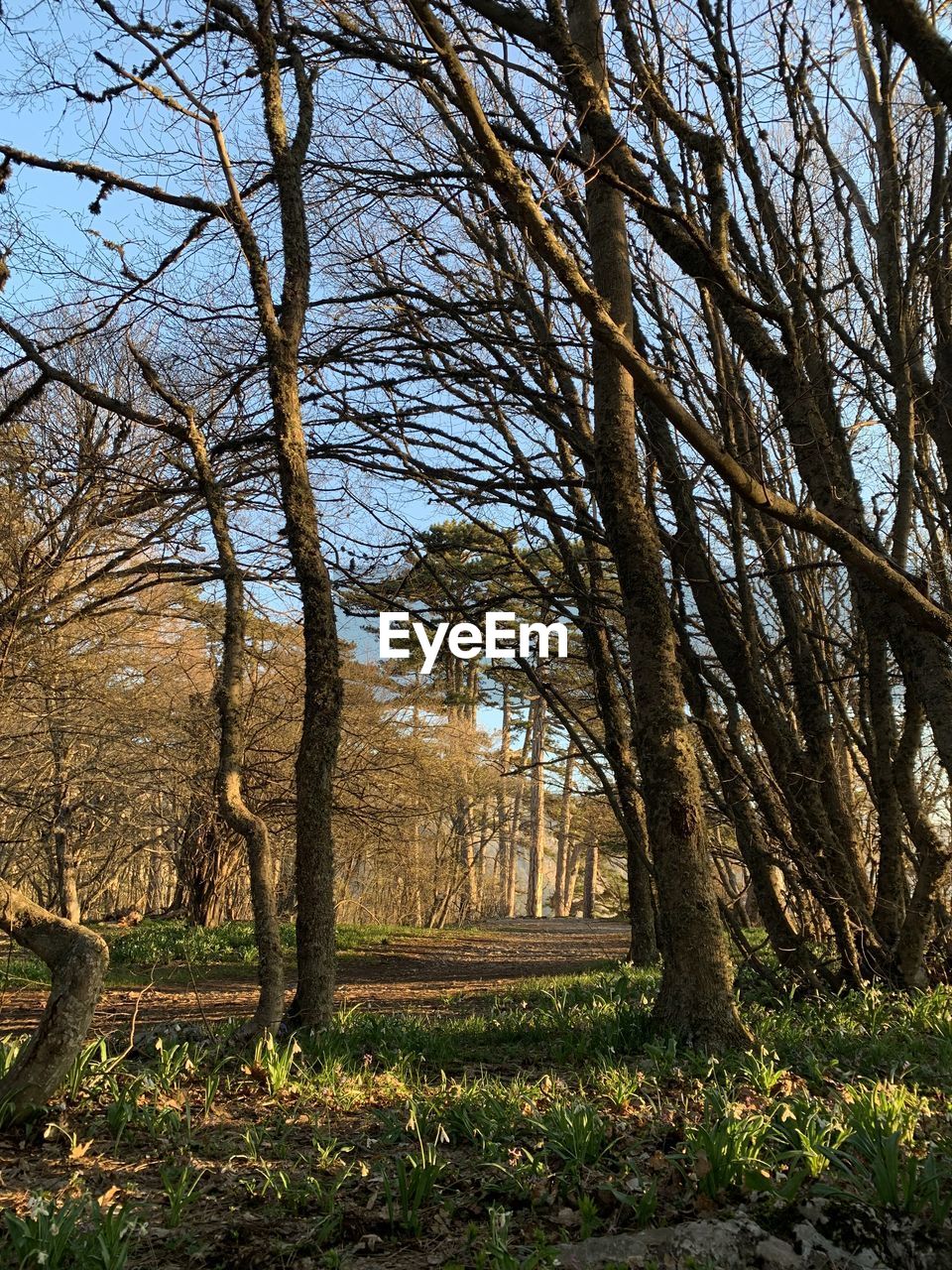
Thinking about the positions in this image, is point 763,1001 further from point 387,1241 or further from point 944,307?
point 944,307

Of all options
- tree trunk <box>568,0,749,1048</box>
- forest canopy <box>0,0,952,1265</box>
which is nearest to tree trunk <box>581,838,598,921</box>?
forest canopy <box>0,0,952,1265</box>

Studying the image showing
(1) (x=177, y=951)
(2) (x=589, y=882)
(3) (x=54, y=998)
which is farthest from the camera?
(2) (x=589, y=882)

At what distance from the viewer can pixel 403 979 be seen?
9922 millimetres

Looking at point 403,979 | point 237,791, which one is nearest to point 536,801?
point 403,979

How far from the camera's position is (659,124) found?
5.67 m

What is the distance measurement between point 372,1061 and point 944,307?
619 centimetres

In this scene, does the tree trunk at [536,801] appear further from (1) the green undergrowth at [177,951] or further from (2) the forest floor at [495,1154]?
(2) the forest floor at [495,1154]

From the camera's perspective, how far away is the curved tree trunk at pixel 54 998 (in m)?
3.02

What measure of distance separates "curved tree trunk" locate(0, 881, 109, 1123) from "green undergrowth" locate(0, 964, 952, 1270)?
0.15 m

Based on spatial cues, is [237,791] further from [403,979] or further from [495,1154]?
[403,979]

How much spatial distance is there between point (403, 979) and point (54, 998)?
7455 millimetres

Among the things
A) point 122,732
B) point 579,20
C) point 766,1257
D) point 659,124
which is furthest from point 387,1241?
point 122,732

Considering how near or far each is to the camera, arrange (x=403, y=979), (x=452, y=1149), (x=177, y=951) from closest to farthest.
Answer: (x=452, y=1149), (x=403, y=979), (x=177, y=951)

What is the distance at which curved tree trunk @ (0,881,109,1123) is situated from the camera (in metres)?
3.02
